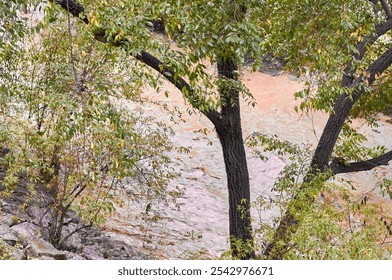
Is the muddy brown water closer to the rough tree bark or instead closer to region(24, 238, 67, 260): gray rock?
the rough tree bark

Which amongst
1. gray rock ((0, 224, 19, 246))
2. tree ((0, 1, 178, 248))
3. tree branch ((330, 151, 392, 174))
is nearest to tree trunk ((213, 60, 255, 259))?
tree ((0, 1, 178, 248))

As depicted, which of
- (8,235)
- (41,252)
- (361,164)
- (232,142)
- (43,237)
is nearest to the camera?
(41,252)

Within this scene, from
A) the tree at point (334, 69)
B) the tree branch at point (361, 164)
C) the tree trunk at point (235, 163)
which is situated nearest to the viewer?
the tree at point (334, 69)

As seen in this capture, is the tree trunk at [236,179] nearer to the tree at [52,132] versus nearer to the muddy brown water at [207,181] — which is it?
the muddy brown water at [207,181]

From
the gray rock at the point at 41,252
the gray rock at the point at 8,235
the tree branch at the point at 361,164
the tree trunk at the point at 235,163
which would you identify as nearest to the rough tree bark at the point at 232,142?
the tree trunk at the point at 235,163

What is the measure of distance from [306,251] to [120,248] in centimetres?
418

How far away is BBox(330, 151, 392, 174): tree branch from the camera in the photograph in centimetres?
655

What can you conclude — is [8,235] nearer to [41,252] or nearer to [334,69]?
[41,252]

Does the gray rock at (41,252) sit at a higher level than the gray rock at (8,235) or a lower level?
lower

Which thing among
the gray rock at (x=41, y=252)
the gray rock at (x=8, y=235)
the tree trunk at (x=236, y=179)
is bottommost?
the gray rock at (x=41, y=252)

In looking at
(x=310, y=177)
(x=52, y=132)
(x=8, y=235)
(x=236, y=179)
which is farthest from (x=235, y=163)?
(x=8, y=235)

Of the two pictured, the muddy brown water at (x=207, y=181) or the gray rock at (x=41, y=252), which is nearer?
the gray rock at (x=41, y=252)

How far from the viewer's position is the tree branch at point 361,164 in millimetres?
6547

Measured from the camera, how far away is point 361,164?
6.63m
